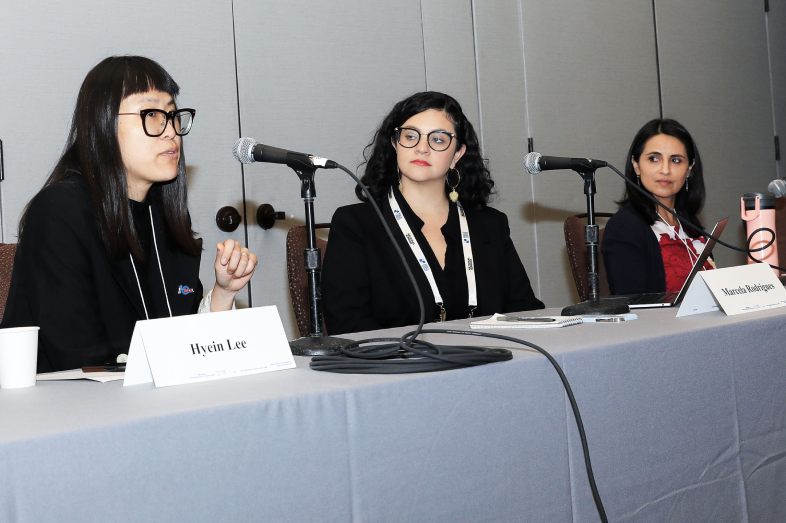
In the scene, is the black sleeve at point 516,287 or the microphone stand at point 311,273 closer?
the microphone stand at point 311,273

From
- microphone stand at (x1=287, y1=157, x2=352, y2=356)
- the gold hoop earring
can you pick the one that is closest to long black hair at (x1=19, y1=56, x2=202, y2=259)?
microphone stand at (x1=287, y1=157, x2=352, y2=356)

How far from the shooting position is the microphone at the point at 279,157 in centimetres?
122

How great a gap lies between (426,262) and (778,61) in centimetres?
327

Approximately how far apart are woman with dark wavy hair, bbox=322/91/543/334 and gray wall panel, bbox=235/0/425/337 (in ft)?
1.31

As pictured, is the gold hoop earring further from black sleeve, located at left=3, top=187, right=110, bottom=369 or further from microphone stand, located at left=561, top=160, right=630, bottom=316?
black sleeve, located at left=3, top=187, right=110, bottom=369

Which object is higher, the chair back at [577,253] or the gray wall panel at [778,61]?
the gray wall panel at [778,61]

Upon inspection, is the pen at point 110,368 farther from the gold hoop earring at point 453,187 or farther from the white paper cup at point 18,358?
the gold hoop earring at point 453,187

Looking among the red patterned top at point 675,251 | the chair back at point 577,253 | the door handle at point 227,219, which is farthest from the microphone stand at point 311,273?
the red patterned top at point 675,251

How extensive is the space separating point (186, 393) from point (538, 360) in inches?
18.6

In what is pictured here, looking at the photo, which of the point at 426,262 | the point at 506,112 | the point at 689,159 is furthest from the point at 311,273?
the point at 506,112

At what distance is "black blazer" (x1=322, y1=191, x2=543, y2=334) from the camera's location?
87.2 inches

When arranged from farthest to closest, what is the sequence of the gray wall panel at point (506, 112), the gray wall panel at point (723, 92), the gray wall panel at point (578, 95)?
the gray wall panel at point (723, 92), the gray wall panel at point (578, 95), the gray wall panel at point (506, 112)

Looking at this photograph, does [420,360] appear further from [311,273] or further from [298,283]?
[298,283]

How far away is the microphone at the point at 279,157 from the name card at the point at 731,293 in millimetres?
754
